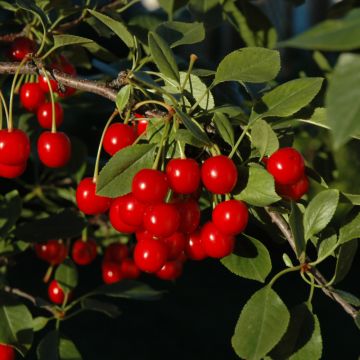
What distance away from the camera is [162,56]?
1.07m

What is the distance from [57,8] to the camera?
1616 mm

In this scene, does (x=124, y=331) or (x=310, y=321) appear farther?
(x=124, y=331)

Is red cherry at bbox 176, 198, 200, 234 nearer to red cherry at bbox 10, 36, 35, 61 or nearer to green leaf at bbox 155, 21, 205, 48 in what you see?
green leaf at bbox 155, 21, 205, 48

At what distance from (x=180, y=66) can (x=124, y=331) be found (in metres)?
2.19

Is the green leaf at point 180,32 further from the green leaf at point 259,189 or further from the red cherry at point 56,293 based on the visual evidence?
the red cherry at point 56,293

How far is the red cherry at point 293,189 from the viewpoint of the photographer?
1.12m

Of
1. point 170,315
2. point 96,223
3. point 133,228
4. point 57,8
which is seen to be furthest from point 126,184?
point 170,315

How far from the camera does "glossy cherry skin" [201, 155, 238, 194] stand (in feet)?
3.34

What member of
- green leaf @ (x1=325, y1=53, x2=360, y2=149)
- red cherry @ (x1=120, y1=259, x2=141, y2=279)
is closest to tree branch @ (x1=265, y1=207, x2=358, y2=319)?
green leaf @ (x1=325, y1=53, x2=360, y2=149)

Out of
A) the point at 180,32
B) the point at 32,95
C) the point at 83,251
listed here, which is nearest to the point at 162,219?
the point at 180,32

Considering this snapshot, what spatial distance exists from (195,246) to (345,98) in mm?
602

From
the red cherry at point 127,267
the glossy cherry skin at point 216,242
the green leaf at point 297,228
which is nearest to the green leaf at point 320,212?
the green leaf at point 297,228

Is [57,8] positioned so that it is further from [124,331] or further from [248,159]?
[124,331]

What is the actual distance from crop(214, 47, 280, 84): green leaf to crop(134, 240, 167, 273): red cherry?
0.27 m
